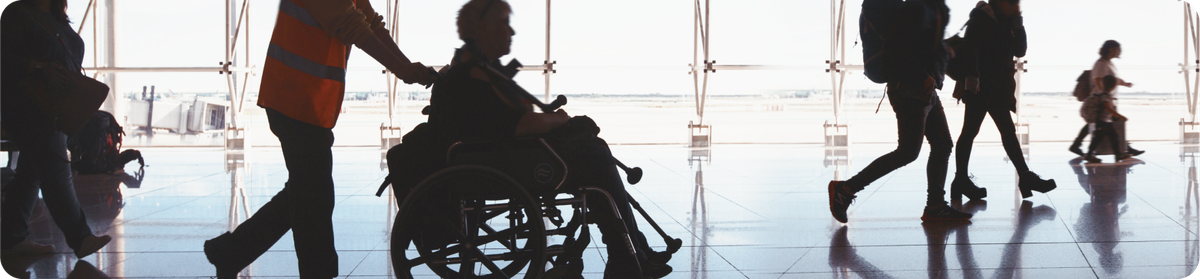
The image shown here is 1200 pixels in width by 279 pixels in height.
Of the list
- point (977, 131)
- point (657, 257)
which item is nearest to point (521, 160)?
point (657, 257)

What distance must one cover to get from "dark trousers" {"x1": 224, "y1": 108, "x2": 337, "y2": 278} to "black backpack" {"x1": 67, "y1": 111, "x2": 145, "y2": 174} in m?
4.47

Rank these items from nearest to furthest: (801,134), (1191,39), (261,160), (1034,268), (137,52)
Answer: (1034,268)
(261,160)
(1191,39)
(137,52)
(801,134)

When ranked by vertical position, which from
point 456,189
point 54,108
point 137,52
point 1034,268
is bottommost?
point 1034,268

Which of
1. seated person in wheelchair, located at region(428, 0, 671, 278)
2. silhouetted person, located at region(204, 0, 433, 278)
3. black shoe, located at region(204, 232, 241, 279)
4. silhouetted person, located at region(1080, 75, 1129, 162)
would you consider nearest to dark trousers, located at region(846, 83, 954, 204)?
seated person in wheelchair, located at region(428, 0, 671, 278)

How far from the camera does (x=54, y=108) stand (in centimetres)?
251

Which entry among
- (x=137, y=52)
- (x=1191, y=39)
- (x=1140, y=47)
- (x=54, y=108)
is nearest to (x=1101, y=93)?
(x=1191, y=39)

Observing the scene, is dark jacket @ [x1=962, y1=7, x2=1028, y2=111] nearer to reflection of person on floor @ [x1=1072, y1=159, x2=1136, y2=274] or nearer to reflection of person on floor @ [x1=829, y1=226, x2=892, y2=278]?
reflection of person on floor @ [x1=1072, y1=159, x2=1136, y2=274]

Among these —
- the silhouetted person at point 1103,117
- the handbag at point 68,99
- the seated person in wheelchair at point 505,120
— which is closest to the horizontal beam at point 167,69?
the handbag at point 68,99

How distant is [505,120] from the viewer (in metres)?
1.93

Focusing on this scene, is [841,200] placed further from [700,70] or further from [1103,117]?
[700,70]

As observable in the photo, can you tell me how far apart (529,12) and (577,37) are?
2.61 ft

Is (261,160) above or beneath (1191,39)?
beneath

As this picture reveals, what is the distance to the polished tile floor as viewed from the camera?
2.45m

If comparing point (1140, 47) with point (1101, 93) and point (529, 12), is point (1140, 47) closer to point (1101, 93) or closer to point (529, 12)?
point (1101, 93)
